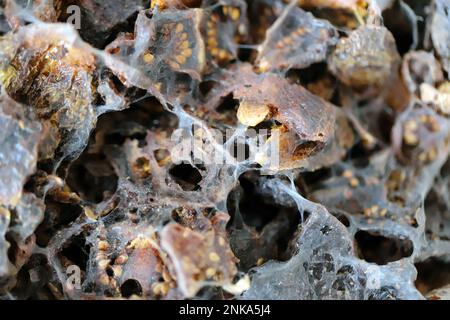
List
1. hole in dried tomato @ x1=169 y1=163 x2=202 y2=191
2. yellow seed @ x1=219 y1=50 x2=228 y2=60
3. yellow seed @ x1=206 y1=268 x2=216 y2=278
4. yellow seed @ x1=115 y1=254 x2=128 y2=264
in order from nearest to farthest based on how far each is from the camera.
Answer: yellow seed @ x1=206 y1=268 x2=216 y2=278 < yellow seed @ x1=115 y1=254 x2=128 y2=264 < hole in dried tomato @ x1=169 y1=163 x2=202 y2=191 < yellow seed @ x1=219 y1=50 x2=228 y2=60

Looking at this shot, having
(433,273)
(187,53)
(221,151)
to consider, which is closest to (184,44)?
(187,53)

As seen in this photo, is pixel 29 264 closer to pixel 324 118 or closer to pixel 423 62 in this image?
pixel 324 118

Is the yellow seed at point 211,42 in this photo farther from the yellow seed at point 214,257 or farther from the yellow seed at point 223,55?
the yellow seed at point 214,257

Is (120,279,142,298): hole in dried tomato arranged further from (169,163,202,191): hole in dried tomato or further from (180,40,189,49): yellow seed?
(180,40,189,49): yellow seed

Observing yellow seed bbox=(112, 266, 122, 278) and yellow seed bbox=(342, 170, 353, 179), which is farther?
yellow seed bbox=(342, 170, 353, 179)

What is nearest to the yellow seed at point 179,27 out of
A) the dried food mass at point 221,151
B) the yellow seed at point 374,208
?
the dried food mass at point 221,151

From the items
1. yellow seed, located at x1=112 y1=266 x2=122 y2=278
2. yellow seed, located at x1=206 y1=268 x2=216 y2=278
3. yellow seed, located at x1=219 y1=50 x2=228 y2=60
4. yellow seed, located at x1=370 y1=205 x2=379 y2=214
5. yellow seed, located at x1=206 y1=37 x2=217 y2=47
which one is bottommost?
yellow seed, located at x1=370 y1=205 x2=379 y2=214

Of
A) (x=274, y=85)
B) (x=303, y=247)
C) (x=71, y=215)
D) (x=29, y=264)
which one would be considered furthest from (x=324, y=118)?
(x=29, y=264)

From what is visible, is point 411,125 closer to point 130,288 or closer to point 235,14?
point 235,14

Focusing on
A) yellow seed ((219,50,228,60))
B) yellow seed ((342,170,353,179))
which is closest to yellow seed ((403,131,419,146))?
yellow seed ((342,170,353,179))
